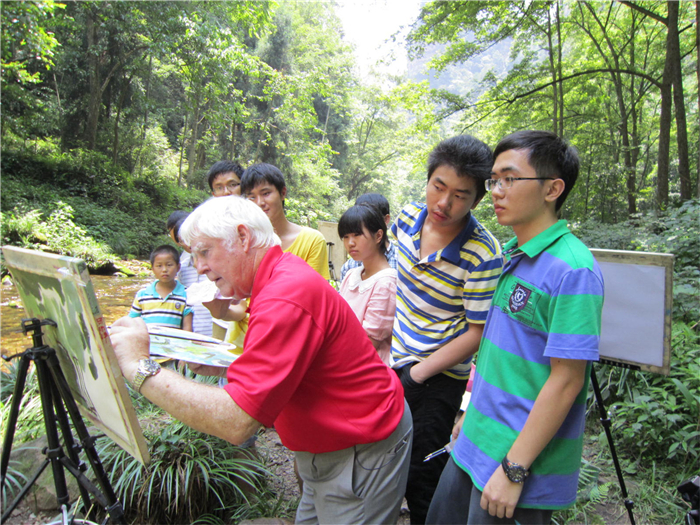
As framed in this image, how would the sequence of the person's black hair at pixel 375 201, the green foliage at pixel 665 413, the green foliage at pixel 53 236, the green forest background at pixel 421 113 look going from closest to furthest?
the green foliage at pixel 665 413
the person's black hair at pixel 375 201
the green forest background at pixel 421 113
the green foliage at pixel 53 236

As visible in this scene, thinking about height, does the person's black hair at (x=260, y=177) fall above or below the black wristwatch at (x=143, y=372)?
above

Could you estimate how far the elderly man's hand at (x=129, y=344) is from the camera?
46.6 inches

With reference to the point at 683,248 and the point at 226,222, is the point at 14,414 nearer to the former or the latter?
the point at 226,222

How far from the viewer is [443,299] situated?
1732 mm

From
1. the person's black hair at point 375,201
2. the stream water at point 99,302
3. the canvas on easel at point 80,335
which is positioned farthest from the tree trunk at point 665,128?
the stream water at point 99,302

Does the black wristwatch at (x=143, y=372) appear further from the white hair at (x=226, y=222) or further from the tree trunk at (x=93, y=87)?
the tree trunk at (x=93, y=87)

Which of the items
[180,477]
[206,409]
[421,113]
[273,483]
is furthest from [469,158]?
[421,113]

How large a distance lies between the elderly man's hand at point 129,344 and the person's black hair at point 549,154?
1.29 m

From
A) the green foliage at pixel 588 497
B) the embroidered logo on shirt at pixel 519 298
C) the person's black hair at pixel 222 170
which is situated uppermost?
the person's black hair at pixel 222 170

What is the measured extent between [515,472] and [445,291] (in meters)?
0.73

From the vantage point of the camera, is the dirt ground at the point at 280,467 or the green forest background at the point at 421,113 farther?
the green forest background at the point at 421,113

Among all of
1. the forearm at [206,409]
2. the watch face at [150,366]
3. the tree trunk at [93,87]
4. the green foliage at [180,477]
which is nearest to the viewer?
the forearm at [206,409]

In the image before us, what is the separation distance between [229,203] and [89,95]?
17.7 metres

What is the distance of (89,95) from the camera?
1526 cm
